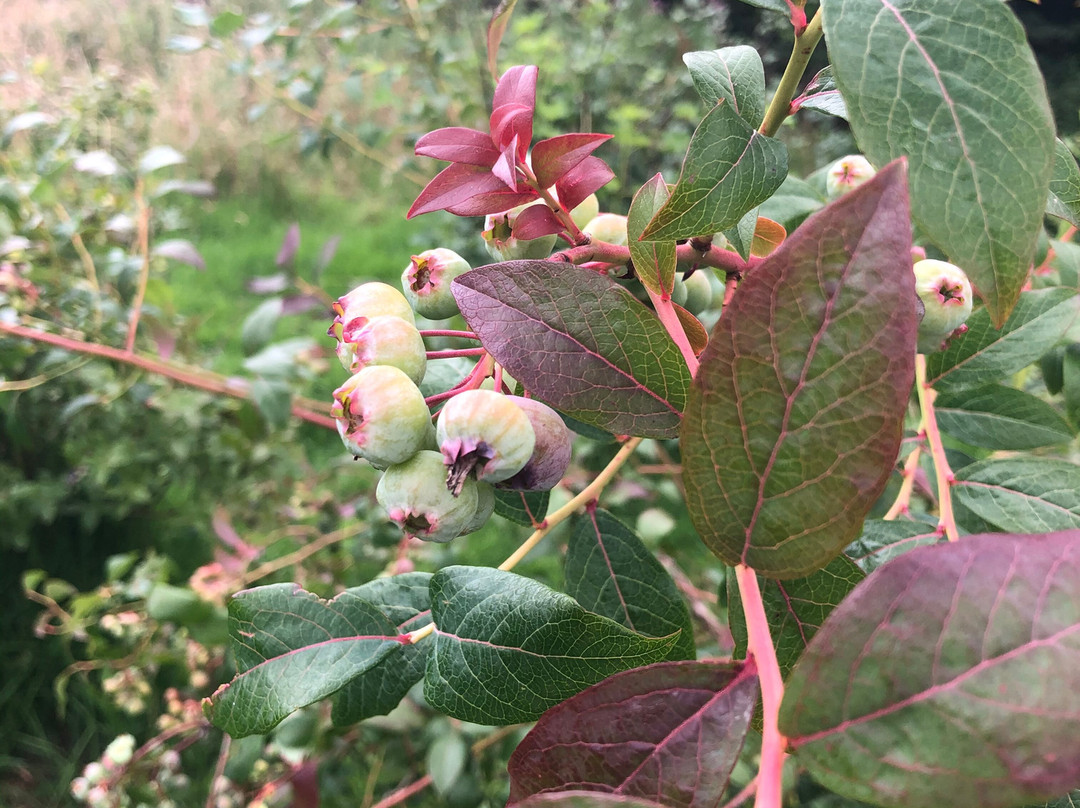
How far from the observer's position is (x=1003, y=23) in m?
Result: 0.33

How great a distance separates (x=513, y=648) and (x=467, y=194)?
11.7 inches

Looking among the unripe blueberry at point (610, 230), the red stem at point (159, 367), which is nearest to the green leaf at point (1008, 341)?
the unripe blueberry at point (610, 230)

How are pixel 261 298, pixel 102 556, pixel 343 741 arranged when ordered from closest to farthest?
pixel 343 741
pixel 102 556
pixel 261 298

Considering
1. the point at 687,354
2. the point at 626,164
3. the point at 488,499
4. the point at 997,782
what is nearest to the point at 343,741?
the point at 488,499

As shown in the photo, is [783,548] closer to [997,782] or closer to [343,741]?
[997,782]

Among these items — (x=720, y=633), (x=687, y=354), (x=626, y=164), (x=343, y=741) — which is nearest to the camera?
(x=687, y=354)

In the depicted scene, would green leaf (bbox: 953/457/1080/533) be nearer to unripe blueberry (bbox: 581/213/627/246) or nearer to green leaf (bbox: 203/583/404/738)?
unripe blueberry (bbox: 581/213/627/246)

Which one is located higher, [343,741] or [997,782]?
[997,782]

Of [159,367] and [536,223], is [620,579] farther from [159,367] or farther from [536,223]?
[159,367]

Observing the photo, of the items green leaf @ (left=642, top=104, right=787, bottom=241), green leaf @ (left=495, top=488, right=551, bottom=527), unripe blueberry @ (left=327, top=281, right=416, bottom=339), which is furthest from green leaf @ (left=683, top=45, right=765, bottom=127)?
green leaf @ (left=495, top=488, right=551, bottom=527)

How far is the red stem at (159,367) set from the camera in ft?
4.42

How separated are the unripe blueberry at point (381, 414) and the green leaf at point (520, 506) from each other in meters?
0.21

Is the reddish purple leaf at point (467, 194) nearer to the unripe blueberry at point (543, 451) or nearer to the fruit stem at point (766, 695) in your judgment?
the unripe blueberry at point (543, 451)

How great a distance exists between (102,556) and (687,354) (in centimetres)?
266
